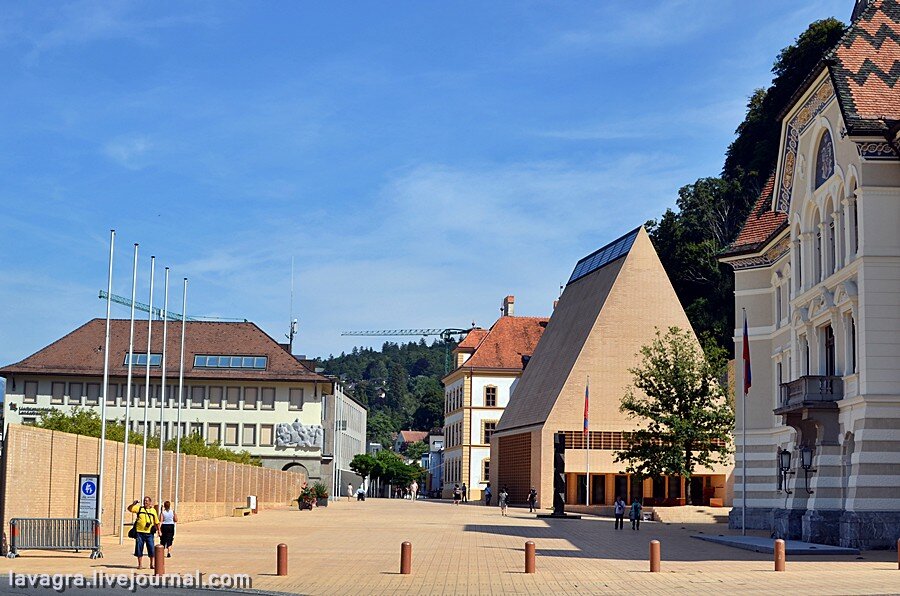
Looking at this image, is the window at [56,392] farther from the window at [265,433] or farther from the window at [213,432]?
the window at [265,433]

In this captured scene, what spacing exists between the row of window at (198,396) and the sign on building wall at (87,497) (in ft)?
172

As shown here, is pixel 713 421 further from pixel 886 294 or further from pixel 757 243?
pixel 886 294

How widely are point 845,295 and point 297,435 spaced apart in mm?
54155

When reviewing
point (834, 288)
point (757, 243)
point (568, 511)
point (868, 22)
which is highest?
point (868, 22)

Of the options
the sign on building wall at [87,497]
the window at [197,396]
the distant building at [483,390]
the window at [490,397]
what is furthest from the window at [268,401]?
the sign on building wall at [87,497]

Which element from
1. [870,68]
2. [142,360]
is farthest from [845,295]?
[142,360]

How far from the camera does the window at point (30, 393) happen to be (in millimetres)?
82750

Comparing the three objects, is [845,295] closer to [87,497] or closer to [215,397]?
[87,497]

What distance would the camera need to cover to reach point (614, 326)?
7175 centimetres

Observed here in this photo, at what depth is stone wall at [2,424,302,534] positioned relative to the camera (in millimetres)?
28500

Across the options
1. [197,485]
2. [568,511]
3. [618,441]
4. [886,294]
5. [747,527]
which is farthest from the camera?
[618,441]

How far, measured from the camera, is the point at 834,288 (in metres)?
35.9

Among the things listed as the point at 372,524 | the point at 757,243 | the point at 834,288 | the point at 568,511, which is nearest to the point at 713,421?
the point at 568,511

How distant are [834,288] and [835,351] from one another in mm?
1967
